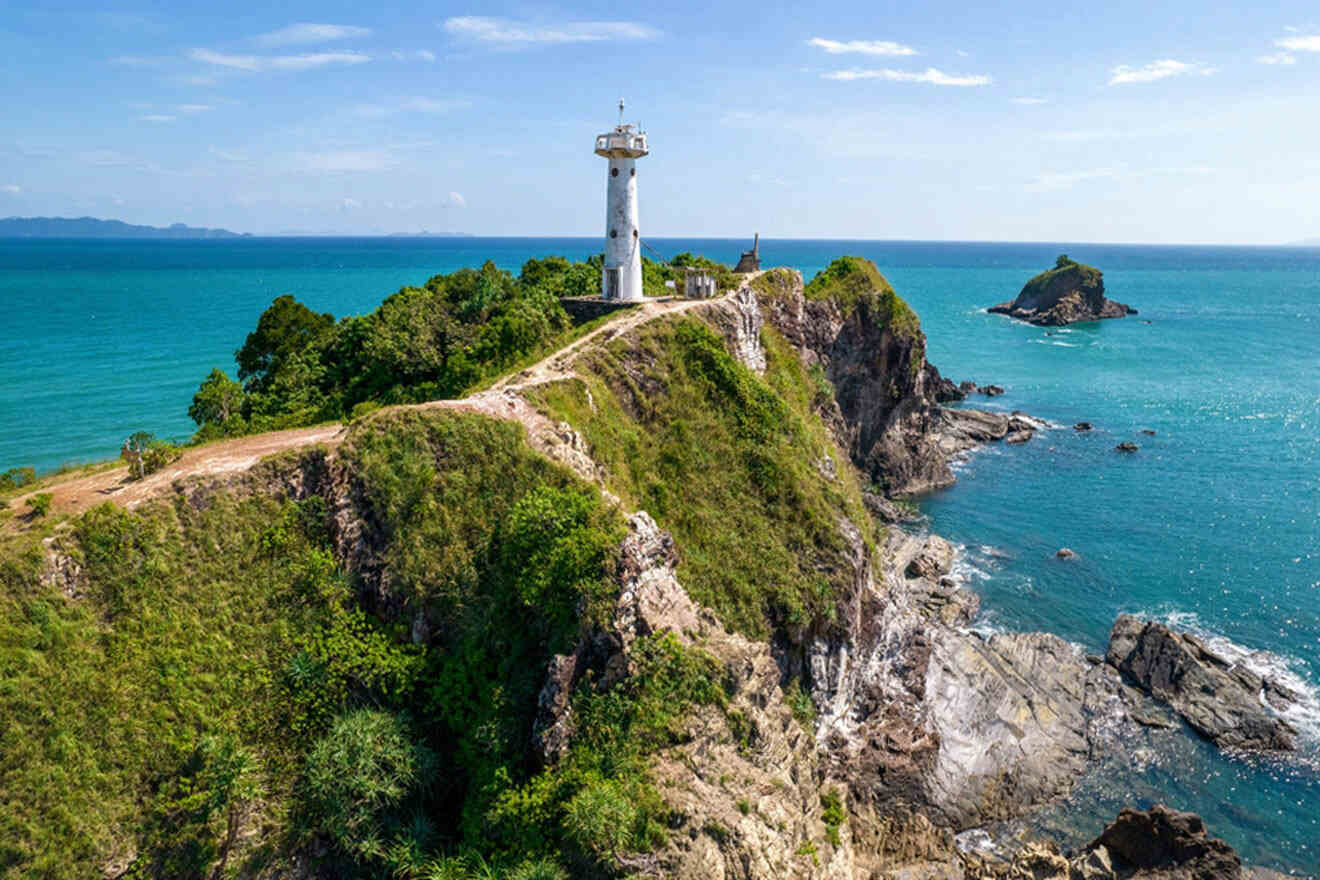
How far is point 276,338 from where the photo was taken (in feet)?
173

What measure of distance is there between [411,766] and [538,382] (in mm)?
16712

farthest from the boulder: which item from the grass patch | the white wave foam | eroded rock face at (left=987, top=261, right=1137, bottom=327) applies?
eroded rock face at (left=987, top=261, right=1137, bottom=327)

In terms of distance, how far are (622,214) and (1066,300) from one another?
14781 centimetres

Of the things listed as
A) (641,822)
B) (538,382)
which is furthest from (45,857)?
(538,382)

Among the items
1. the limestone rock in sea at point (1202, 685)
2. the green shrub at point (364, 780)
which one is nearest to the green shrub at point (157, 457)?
the green shrub at point (364, 780)

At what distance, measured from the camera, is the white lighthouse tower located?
147 feet

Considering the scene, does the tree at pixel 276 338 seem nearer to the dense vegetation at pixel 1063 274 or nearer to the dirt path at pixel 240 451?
the dirt path at pixel 240 451

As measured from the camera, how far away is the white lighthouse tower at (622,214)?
44938mm

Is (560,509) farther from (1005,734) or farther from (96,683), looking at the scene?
(1005,734)

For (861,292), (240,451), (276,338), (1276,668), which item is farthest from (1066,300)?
(240,451)

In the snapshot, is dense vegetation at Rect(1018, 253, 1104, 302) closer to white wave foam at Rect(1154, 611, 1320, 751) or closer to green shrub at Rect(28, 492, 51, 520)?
white wave foam at Rect(1154, 611, 1320, 751)

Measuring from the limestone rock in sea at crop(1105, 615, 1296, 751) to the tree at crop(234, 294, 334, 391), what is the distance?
54.7 meters

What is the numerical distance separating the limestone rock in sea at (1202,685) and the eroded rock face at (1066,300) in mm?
130631

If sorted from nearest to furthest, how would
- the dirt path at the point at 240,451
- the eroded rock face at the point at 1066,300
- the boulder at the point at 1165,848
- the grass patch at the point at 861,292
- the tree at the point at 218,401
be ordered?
the dirt path at the point at 240,451 → the boulder at the point at 1165,848 → the tree at the point at 218,401 → the grass patch at the point at 861,292 → the eroded rock face at the point at 1066,300
